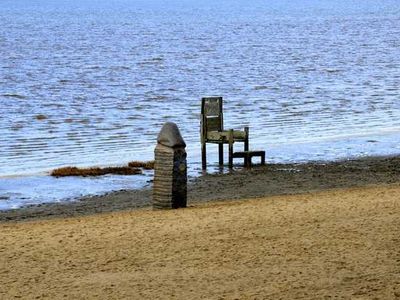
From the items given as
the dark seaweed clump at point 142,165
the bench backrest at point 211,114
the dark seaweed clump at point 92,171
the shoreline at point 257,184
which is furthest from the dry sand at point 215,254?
the bench backrest at point 211,114

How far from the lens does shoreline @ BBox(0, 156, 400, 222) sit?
18469 mm

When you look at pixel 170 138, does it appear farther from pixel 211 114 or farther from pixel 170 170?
pixel 211 114

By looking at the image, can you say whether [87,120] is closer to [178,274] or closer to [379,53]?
[178,274]

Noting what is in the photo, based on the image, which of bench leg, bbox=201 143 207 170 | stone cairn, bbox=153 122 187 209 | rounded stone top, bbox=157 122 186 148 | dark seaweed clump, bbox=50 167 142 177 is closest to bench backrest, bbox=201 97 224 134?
bench leg, bbox=201 143 207 170

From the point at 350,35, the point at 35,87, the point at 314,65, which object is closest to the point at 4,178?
the point at 35,87

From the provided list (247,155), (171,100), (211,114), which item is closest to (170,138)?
(247,155)

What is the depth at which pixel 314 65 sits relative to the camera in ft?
201

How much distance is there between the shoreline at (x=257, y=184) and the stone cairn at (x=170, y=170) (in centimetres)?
212

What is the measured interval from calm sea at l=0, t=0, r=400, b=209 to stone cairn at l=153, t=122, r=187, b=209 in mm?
3914

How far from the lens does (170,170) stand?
15805 millimetres

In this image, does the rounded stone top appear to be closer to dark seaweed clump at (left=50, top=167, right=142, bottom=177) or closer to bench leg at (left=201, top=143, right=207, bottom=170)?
dark seaweed clump at (left=50, top=167, right=142, bottom=177)

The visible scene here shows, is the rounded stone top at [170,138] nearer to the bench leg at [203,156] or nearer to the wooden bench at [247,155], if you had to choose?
the bench leg at [203,156]

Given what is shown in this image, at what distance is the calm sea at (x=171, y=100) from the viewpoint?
24.9 m

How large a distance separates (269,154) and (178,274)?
13.5 m
